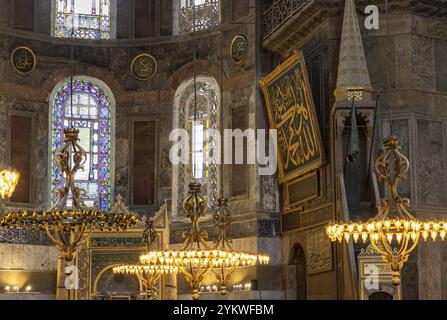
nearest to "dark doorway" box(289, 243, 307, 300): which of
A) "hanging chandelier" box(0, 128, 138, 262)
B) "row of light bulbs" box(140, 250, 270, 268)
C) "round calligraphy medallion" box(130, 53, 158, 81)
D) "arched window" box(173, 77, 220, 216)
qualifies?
"arched window" box(173, 77, 220, 216)

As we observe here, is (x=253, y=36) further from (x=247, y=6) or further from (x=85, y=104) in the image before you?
(x=85, y=104)

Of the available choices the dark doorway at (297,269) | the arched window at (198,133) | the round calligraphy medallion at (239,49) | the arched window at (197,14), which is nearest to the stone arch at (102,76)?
the arched window at (198,133)

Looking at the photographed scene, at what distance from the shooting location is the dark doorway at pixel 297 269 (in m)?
15.8

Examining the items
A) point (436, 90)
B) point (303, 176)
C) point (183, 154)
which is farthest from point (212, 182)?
point (436, 90)

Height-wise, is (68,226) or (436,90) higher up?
(436,90)

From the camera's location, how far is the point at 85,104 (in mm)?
18688

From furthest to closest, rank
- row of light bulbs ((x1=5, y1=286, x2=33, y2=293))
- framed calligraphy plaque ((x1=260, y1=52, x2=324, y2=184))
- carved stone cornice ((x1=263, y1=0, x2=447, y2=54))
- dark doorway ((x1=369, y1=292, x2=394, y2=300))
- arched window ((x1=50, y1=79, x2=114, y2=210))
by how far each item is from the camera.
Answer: arched window ((x1=50, y1=79, x2=114, y2=210))
row of light bulbs ((x1=5, y1=286, x2=33, y2=293))
framed calligraphy plaque ((x1=260, y1=52, x2=324, y2=184))
carved stone cornice ((x1=263, y1=0, x2=447, y2=54))
dark doorway ((x1=369, y1=292, x2=394, y2=300))

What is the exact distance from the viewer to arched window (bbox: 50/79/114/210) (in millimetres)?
18391

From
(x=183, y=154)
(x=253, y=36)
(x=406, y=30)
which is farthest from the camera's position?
(x=183, y=154)

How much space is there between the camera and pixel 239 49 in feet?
56.7

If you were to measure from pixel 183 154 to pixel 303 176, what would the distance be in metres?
3.70

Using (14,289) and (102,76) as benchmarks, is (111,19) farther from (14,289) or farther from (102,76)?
(14,289)

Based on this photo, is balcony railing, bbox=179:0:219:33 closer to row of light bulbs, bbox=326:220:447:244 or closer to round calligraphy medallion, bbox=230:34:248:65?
round calligraphy medallion, bbox=230:34:248:65

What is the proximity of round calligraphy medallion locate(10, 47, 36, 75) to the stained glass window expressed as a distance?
2.87 feet
